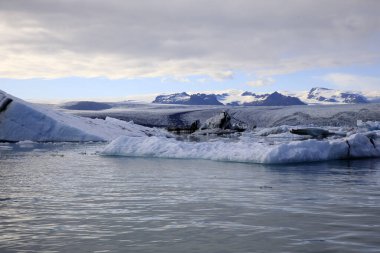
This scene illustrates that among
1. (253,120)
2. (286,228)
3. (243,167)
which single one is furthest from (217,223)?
(253,120)

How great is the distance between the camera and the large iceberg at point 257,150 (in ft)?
38.7

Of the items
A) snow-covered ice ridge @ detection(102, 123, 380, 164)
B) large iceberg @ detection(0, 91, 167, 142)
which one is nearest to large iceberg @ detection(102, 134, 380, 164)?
snow-covered ice ridge @ detection(102, 123, 380, 164)

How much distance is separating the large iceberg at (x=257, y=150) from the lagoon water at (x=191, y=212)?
244cm

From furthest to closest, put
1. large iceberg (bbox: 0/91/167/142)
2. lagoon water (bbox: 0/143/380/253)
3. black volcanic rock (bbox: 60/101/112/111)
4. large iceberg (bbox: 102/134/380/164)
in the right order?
black volcanic rock (bbox: 60/101/112/111)
large iceberg (bbox: 0/91/167/142)
large iceberg (bbox: 102/134/380/164)
lagoon water (bbox: 0/143/380/253)

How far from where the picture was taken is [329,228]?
4.51m

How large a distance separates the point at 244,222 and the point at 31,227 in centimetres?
220

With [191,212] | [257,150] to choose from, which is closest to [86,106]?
[257,150]

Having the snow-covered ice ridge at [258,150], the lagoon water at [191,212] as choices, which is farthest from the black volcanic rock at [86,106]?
the lagoon water at [191,212]

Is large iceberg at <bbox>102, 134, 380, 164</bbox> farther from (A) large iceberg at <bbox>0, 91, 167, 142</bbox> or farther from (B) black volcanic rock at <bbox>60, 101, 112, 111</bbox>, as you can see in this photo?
(B) black volcanic rock at <bbox>60, 101, 112, 111</bbox>

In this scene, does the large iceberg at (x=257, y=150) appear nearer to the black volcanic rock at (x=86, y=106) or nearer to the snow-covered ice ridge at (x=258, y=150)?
the snow-covered ice ridge at (x=258, y=150)

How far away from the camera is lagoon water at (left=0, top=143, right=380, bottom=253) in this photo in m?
4.02

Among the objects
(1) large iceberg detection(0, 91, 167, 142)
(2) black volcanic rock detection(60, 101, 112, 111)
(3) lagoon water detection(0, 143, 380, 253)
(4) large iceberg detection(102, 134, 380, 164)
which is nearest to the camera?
(3) lagoon water detection(0, 143, 380, 253)

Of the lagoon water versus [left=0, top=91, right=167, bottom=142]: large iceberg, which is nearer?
the lagoon water

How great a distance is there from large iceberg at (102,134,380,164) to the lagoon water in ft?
8.00
